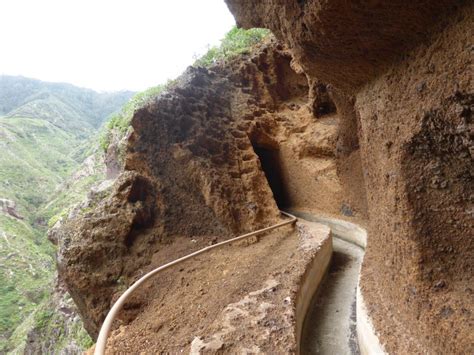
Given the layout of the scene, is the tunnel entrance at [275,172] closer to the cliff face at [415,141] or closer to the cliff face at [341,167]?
the cliff face at [341,167]

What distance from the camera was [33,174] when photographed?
29062mm

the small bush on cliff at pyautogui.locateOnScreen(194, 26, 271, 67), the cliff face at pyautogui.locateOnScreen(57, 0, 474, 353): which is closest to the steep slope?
the cliff face at pyautogui.locateOnScreen(57, 0, 474, 353)

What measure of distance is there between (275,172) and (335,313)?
5312 millimetres

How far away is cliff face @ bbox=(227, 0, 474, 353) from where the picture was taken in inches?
70.5

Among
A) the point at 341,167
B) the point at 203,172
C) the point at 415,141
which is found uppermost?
the point at 415,141

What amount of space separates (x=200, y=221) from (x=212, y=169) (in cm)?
118

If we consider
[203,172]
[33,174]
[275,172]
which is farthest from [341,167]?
[33,174]

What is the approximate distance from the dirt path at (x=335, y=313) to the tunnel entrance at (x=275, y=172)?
3.14 meters

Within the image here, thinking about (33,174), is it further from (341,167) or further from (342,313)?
(342,313)

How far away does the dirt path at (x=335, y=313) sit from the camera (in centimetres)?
357

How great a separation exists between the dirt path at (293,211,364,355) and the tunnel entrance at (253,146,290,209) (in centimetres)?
314

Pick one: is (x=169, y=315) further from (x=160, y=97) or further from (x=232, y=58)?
(x=232, y=58)

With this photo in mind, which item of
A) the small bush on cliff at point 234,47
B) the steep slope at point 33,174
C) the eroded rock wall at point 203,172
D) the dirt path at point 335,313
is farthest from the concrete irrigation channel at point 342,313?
the steep slope at point 33,174

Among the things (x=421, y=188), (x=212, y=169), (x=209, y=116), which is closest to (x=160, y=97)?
(x=209, y=116)
